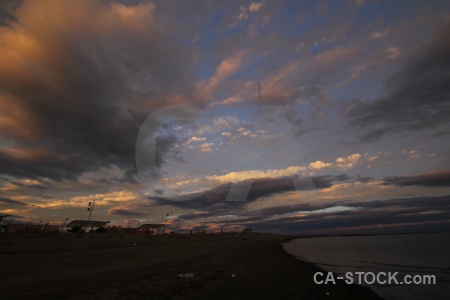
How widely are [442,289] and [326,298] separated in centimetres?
931

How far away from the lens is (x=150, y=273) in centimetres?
1600

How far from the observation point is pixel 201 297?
1134 centimetres

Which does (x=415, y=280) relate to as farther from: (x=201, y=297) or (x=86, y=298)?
(x=86, y=298)

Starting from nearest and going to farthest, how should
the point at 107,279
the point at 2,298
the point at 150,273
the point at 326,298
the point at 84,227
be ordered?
the point at 2,298
the point at 326,298
the point at 107,279
the point at 150,273
the point at 84,227

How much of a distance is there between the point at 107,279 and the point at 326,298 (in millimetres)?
10508

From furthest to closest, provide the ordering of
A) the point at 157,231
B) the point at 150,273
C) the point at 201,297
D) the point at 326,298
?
the point at 157,231
the point at 150,273
the point at 326,298
the point at 201,297

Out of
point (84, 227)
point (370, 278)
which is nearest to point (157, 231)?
point (84, 227)

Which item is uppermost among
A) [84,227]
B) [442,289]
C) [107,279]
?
[84,227]

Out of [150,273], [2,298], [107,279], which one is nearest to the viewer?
[2,298]

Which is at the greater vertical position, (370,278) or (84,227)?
(84,227)

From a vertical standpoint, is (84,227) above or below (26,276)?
above

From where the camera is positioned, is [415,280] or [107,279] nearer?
[107,279]

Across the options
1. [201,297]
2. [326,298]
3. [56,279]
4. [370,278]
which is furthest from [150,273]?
[370,278]

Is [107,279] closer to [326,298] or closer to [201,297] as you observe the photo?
[201,297]
